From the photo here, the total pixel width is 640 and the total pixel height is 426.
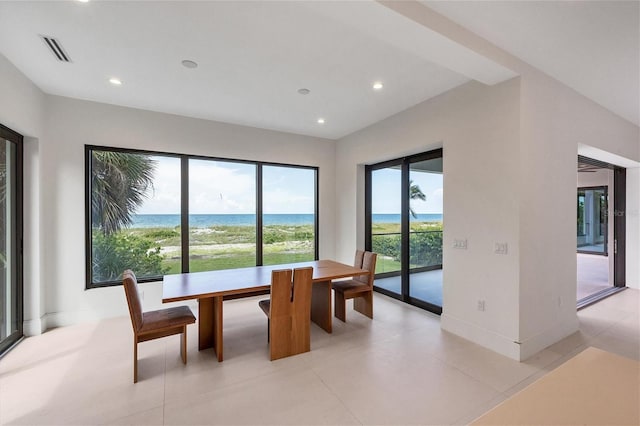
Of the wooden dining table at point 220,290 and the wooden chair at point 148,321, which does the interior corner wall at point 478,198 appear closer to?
the wooden dining table at point 220,290

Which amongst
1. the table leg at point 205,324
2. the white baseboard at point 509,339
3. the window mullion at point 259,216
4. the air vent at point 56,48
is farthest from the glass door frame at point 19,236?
the white baseboard at point 509,339

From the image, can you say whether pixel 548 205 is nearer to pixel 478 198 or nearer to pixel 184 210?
pixel 478 198

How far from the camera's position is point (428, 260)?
416cm

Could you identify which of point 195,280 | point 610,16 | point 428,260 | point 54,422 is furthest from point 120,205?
point 610,16

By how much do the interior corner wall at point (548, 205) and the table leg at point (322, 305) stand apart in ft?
6.55

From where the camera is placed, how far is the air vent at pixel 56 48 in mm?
2393

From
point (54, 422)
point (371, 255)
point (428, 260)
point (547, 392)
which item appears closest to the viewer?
point (547, 392)

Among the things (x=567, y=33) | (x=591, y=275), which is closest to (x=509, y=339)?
(x=567, y=33)

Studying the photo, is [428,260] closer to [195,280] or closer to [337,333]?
[337,333]

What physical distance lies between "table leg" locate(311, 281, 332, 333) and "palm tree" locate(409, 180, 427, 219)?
186 cm

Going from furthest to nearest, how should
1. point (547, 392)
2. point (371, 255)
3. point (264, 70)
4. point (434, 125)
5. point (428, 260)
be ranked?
1. point (428, 260)
2. point (371, 255)
3. point (434, 125)
4. point (264, 70)
5. point (547, 392)

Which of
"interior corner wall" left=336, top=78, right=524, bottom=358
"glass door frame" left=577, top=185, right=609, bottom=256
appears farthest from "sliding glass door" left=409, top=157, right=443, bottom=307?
"glass door frame" left=577, top=185, right=609, bottom=256

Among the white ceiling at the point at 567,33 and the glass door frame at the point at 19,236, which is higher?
the white ceiling at the point at 567,33

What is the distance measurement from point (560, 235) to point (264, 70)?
3830 millimetres
